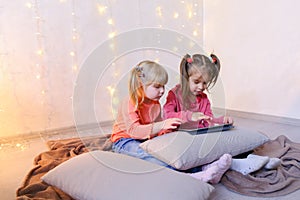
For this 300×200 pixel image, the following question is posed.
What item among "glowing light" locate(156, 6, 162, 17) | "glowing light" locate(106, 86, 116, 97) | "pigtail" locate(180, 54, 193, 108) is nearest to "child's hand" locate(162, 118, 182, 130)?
"pigtail" locate(180, 54, 193, 108)

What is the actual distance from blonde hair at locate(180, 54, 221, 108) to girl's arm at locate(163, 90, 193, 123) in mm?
45

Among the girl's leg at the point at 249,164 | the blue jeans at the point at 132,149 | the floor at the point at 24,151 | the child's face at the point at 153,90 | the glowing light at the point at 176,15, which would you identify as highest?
the glowing light at the point at 176,15

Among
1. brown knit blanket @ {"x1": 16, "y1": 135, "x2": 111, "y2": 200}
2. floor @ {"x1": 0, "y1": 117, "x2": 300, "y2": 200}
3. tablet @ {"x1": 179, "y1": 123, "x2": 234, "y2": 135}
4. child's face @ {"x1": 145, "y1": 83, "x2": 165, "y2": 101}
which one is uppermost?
child's face @ {"x1": 145, "y1": 83, "x2": 165, "y2": 101}

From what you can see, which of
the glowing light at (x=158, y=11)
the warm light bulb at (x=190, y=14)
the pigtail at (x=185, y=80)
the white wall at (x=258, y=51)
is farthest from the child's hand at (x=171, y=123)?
the warm light bulb at (x=190, y=14)

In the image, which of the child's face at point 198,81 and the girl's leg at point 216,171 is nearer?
the girl's leg at point 216,171

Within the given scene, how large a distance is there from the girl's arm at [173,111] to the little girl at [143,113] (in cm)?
7

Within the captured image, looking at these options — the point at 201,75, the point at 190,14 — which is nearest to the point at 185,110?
the point at 201,75

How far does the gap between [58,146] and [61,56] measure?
734 mm

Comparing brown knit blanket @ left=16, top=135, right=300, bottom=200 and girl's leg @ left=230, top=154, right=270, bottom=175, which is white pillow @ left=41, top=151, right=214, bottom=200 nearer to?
brown knit blanket @ left=16, top=135, right=300, bottom=200

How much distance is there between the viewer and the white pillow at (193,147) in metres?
0.95

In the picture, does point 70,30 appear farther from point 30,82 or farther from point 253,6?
point 253,6

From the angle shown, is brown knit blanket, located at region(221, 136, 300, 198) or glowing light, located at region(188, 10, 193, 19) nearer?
brown knit blanket, located at region(221, 136, 300, 198)

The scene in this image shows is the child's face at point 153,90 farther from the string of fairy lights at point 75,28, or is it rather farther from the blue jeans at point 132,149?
the string of fairy lights at point 75,28

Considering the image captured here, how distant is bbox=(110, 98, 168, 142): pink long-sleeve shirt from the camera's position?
107cm
